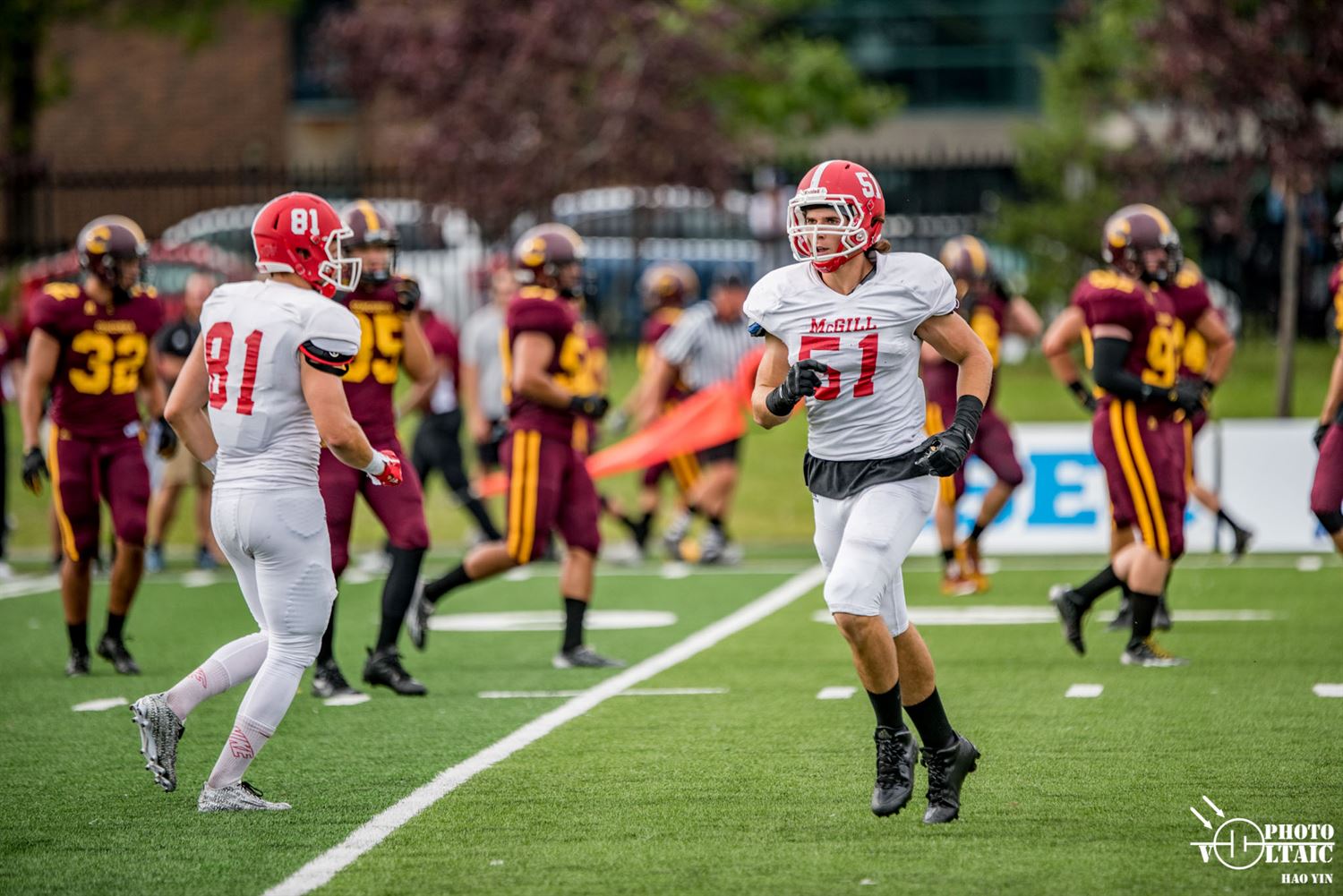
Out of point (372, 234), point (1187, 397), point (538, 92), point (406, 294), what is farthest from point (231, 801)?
point (538, 92)

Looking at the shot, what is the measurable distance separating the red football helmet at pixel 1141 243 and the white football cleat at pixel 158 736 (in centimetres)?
479

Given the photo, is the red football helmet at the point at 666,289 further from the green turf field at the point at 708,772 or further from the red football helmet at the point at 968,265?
the green turf field at the point at 708,772

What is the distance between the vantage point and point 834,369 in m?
5.81

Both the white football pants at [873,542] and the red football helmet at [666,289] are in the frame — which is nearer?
the white football pants at [873,542]

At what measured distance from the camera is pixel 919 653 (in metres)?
5.80

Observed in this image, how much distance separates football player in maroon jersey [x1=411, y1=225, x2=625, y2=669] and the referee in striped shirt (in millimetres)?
4566

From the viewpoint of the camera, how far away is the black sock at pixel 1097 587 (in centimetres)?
886

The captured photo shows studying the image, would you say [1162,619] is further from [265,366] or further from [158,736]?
[158,736]

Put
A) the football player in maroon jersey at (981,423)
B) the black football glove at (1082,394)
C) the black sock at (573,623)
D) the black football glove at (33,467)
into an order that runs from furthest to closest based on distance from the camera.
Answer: the football player in maroon jersey at (981,423) → the black football glove at (1082,394) → the black sock at (573,623) → the black football glove at (33,467)

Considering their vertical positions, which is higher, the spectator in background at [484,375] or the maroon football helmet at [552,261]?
the maroon football helmet at [552,261]

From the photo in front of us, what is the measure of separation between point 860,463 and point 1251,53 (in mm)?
11268

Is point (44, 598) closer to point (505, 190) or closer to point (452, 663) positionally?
point (452, 663)

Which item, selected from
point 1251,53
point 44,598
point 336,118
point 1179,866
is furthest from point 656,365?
point 336,118

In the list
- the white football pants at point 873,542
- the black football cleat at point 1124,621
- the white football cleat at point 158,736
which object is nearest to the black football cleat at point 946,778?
the white football pants at point 873,542
